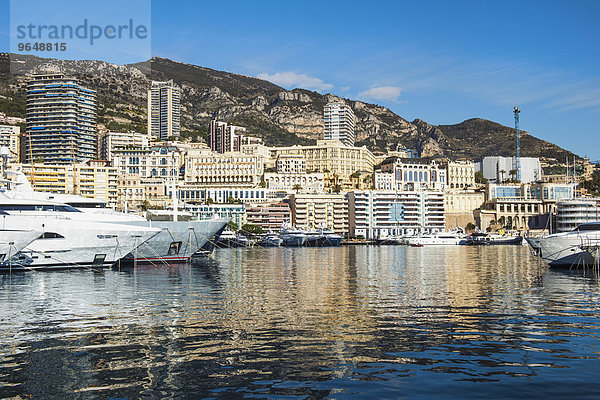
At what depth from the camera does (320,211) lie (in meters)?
166

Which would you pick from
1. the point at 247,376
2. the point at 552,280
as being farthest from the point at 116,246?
the point at 247,376

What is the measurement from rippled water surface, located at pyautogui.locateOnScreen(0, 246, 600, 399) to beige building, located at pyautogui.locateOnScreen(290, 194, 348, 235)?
421 ft

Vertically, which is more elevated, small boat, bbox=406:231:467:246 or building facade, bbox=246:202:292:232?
building facade, bbox=246:202:292:232

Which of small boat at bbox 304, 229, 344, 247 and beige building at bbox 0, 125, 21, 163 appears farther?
beige building at bbox 0, 125, 21, 163

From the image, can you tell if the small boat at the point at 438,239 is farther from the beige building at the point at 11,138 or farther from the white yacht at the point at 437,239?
the beige building at the point at 11,138

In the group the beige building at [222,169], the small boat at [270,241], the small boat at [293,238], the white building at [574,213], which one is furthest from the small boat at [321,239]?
Answer: the white building at [574,213]

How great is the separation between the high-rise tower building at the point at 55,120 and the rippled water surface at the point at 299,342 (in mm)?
163524

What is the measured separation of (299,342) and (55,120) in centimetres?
18701

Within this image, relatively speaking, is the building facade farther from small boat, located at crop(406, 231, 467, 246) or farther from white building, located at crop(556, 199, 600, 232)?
white building, located at crop(556, 199, 600, 232)

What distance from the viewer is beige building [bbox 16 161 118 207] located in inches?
5733

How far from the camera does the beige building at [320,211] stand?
163375mm

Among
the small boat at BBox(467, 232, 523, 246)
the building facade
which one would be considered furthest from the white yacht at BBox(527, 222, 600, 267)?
the building facade

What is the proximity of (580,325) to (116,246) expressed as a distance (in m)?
41.1

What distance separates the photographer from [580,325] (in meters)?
21.9
